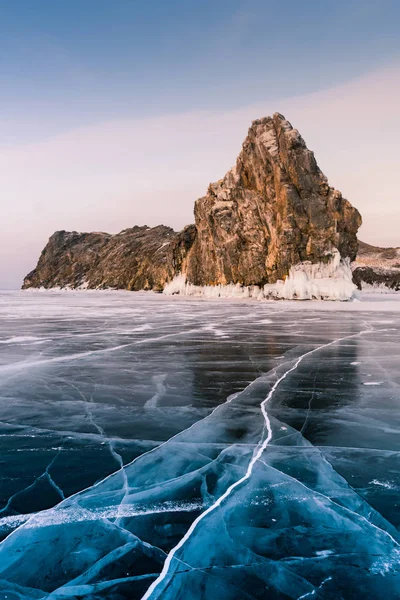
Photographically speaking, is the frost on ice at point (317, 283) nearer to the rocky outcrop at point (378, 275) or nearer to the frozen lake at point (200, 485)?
the frozen lake at point (200, 485)

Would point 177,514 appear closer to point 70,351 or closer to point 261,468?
point 261,468

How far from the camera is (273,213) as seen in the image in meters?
55.5

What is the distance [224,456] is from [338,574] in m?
1.91

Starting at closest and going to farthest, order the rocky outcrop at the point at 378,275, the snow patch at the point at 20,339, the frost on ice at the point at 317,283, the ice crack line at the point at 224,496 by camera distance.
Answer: the ice crack line at the point at 224,496, the snow patch at the point at 20,339, the frost on ice at the point at 317,283, the rocky outcrop at the point at 378,275

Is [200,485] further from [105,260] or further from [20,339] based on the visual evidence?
[105,260]

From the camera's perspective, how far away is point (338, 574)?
2570mm

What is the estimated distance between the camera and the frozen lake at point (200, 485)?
8.43 feet

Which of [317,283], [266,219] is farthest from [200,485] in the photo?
[266,219]

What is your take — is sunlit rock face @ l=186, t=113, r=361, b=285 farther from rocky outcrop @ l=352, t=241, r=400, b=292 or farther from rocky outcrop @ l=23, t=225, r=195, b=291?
rocky outcrop @ l=352, t=241, r=400, b=292

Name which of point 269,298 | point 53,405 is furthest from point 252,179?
point 53,405

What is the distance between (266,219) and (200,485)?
55.9 metres

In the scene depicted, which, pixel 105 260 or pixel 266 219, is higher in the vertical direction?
pixel 105 260

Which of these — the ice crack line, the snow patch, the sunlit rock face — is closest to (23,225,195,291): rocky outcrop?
the sunlit rock face

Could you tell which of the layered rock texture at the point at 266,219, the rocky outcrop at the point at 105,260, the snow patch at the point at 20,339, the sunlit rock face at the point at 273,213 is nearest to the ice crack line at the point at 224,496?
the snow patch at the point at 20,339
